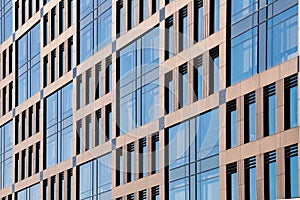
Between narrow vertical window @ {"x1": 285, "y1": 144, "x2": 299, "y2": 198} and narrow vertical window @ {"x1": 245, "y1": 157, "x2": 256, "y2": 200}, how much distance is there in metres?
2.77

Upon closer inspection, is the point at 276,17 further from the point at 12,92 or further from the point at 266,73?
the point at 12,92

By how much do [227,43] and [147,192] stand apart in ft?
37.8

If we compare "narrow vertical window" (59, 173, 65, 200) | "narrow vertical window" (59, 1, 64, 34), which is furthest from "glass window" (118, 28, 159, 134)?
"narrow vertical window" (59, 1, 64, 34)

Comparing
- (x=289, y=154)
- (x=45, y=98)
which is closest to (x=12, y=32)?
(x=45, y=98)

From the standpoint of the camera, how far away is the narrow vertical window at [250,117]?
161 feet

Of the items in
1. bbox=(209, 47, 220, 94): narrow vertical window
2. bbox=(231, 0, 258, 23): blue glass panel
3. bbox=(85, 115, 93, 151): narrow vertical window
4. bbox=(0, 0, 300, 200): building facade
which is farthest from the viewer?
bbox=(85, 115, 93, 151): narrow vertical window

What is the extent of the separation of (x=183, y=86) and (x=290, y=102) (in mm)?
10569

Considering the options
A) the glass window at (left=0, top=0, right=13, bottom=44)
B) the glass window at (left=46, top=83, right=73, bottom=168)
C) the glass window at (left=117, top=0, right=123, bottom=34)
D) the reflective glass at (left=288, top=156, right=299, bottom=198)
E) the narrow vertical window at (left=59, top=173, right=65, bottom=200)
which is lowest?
the reflective glass at (left=288, top=156, right=299, bottom=198)

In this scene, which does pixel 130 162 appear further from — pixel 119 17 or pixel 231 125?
pixel 231 125

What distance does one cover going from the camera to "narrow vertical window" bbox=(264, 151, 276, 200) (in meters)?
47.0

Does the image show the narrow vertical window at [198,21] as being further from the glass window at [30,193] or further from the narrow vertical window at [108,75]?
the glass window at [30,193]

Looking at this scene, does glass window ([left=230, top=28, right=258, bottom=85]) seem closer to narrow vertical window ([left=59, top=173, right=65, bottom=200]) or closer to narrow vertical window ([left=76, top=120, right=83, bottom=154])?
narrow vertical window ([left=76, top=120, right=83, bottom=154])

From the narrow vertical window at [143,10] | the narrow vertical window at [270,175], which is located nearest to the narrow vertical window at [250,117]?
the narrow vertical window at [270,175]

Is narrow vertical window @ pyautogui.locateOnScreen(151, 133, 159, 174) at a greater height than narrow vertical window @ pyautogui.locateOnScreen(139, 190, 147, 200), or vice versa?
narrow vertical window @ pyautogui.locateOnScreen(151, 133, 159, 174)
